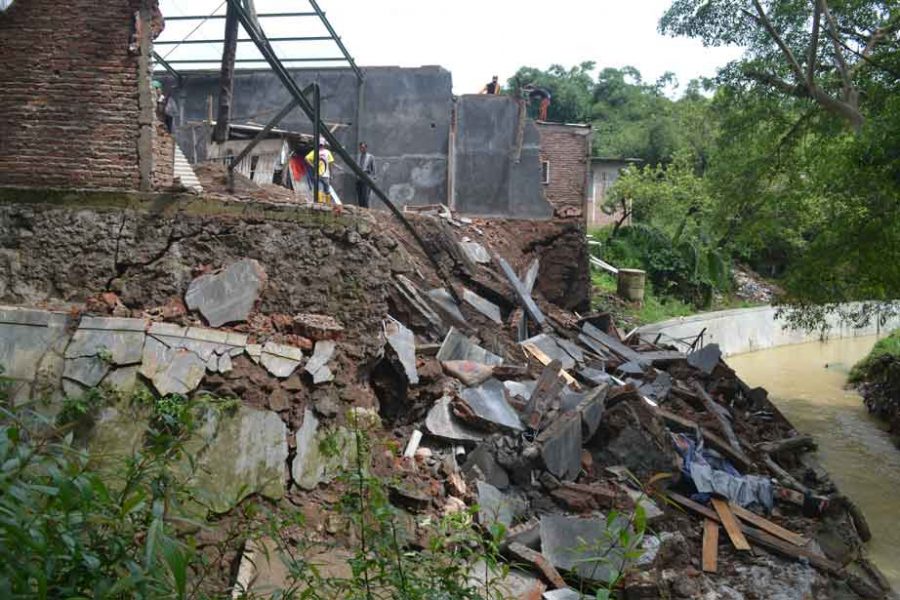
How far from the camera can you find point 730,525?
8336mm

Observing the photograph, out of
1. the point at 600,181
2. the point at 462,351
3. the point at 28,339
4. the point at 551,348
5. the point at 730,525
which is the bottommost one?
the point at 730,525

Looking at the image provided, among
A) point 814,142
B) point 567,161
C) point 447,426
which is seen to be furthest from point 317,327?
point 567,161

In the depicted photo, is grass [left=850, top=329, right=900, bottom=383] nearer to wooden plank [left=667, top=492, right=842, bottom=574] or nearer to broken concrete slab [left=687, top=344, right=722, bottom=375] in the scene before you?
broken concrete slab [left=687, top=344, right=722, bottom=375]

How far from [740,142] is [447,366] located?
33.8 feet

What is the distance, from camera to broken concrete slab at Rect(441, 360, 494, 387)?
27.6 ft

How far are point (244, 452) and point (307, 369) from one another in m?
0.90

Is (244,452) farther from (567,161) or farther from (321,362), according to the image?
(567,161)

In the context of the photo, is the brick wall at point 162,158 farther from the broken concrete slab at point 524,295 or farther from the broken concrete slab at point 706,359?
the broken concrete slab at point 706,359

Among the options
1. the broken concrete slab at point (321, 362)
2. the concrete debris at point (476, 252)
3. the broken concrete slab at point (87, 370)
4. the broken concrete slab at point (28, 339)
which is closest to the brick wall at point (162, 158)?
the broken concrete slab at point (28, 339)

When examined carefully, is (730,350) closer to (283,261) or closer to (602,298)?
(602,298)

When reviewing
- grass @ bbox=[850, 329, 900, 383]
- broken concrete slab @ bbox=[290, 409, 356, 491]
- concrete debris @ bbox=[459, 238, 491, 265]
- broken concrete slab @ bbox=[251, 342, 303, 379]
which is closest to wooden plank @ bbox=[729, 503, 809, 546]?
broken concrete slab @ bbox=[290, 409, 356, 491]

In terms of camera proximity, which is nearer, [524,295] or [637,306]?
[524,295]

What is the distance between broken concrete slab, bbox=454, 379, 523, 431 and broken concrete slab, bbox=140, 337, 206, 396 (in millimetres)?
2800

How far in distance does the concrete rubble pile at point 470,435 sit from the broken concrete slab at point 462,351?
23 mm
